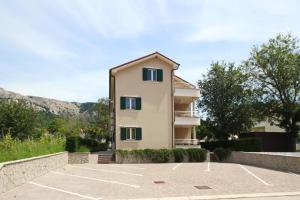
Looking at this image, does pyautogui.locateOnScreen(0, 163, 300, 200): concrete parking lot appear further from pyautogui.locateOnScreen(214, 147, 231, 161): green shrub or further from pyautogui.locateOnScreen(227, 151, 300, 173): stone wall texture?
pyautogui.locateOnScreen(214, 147, 231, 161): green shrub

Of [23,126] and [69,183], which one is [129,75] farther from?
[69,183]

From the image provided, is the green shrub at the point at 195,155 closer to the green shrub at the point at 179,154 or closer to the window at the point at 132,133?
the green shrub at the point at 179,154

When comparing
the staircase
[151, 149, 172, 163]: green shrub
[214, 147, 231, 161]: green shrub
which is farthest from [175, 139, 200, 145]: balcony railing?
the staircase

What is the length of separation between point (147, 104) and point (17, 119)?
56.6 ft

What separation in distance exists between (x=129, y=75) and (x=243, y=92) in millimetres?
14817

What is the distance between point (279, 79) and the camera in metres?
43.1

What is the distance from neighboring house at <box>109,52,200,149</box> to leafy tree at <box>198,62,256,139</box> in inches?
258

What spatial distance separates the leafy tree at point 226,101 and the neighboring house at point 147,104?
6558 mm

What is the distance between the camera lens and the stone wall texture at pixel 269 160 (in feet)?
74.4

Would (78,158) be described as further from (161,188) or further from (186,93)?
(161,188)

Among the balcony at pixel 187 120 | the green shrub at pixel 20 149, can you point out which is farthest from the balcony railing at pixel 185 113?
the green shrub at pixel 20 149

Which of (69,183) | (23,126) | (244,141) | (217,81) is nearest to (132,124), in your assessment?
(244,141)

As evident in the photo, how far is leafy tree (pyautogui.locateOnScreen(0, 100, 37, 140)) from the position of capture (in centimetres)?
4365

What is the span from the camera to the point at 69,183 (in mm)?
17109
